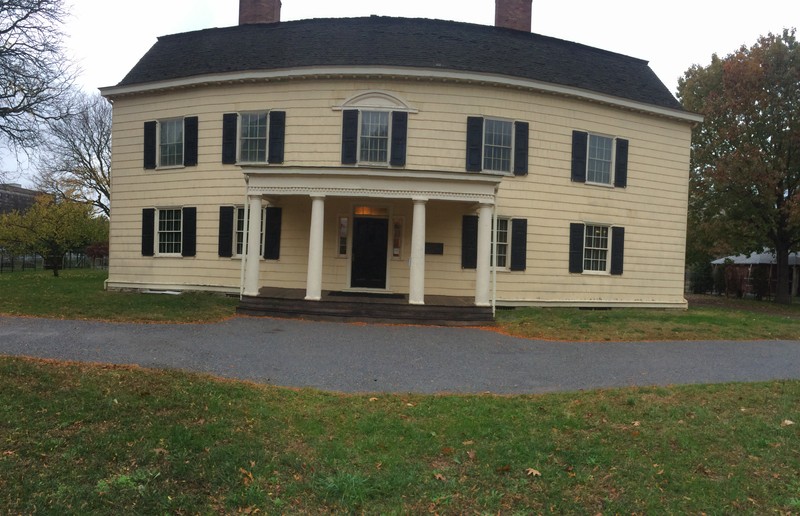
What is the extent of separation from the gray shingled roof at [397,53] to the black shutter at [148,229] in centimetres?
429

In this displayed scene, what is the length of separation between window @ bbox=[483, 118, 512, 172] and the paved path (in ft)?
19.8

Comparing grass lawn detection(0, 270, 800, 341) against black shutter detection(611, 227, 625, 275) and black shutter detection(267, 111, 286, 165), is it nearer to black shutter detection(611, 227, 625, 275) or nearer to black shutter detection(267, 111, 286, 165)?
black shutter detection(611, 227, 625, 275)

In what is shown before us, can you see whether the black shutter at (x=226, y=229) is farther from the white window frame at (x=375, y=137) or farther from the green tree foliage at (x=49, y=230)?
the green tree foliage at (x=49, y=230)

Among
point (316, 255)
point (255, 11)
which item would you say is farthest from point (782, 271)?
point (255, 11)

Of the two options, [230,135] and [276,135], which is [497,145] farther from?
[230,135]

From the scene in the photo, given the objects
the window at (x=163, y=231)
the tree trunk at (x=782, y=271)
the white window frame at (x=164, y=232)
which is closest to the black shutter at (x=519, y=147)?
the window at (x=163, y=231)

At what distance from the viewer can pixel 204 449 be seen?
4246mm

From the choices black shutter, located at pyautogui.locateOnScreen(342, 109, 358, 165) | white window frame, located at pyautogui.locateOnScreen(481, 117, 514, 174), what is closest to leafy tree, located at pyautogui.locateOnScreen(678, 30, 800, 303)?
white window frame, located at pyautogui.locateOnScreen(481, 117, 514, 174)

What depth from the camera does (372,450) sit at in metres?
4.46

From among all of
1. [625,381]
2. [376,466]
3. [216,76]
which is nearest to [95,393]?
[376,466]

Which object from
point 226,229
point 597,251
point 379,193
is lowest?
point 597,251

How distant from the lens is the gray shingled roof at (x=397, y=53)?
49.7 ft

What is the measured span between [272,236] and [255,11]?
29.3 ft

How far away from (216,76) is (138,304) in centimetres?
744
